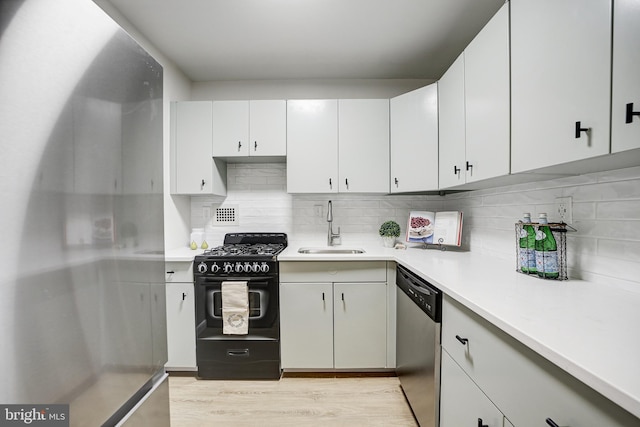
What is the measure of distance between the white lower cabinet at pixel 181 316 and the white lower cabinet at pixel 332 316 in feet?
2.32

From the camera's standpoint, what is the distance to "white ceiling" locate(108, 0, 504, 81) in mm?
1747

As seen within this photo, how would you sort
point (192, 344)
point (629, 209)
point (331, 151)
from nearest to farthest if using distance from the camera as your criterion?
point (629, 209)
point (192, 344)
point (331, 151)

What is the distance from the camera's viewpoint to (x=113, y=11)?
1.77 meters

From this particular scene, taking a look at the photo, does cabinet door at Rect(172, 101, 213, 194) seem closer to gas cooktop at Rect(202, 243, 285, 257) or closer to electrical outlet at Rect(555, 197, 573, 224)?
gas cooktop at Rect(202, 243, 285, 257)

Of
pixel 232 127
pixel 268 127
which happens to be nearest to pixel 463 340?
pixel 268 127

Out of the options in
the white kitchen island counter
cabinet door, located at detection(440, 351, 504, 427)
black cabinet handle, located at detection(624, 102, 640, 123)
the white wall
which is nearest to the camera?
the white kitchen island counter

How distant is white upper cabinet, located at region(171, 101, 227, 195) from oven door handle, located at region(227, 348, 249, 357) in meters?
1.35

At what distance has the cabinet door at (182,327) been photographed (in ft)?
6.89

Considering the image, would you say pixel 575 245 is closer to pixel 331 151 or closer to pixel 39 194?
pixel 331 151

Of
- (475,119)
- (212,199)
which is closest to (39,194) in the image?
(475,119)

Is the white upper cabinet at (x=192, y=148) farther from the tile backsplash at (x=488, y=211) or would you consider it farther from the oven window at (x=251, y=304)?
the oven window at (x=251, y=304)

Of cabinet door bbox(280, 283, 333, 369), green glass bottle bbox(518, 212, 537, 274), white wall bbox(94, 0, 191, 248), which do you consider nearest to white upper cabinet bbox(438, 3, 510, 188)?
green glass bottle bbox(518, 212, 537, 274)

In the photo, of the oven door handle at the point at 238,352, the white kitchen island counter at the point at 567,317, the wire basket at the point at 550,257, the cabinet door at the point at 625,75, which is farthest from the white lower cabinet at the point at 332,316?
the cabinet door at the point at 625,75

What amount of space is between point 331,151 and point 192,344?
195cm
